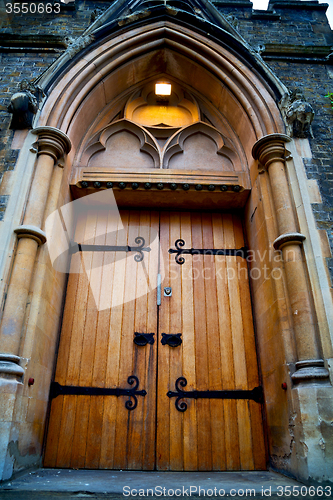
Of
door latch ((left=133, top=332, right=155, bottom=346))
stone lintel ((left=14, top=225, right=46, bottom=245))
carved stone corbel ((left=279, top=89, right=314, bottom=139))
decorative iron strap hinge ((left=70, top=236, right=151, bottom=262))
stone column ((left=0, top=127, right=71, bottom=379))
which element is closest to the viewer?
stone column ((left=0, top=127, right=71, bottom=379))

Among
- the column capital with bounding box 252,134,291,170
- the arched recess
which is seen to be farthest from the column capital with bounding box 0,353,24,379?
the column capital with bounding box 252,134,291,170

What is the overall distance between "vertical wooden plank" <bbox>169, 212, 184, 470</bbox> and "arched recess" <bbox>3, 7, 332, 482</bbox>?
0.76m

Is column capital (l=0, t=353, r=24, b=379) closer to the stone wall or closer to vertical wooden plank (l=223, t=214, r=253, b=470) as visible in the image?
vertical wooden plank (l=223, t=214, r=253, b=470)

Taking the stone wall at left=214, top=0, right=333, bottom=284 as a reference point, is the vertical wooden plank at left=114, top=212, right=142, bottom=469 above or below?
below

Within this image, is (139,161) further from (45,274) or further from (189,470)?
(189,470)

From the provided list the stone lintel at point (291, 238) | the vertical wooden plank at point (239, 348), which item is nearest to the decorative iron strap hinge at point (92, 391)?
the vertical wooden plank at point (239, 348)

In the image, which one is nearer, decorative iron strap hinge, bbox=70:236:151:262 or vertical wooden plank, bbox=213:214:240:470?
vertical wooden plank, bbox=213:214:240:470

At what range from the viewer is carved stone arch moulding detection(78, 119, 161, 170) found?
166 inches

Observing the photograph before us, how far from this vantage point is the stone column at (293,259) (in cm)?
265

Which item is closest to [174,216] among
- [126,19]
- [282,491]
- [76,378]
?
[76,378]

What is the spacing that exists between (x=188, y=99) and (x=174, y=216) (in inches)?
66.6

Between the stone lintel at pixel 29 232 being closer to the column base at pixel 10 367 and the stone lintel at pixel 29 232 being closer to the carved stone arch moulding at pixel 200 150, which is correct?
the column base at pixel 10 367

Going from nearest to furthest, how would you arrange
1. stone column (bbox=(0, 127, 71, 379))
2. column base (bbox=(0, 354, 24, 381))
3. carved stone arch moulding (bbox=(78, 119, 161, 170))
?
column base (bbox=(0, 354, 24, 381)) < stone column (bbox=(0, 127, 71, 379)) < carved stone arch moulding (bbox=(78, 119, 161, 170))

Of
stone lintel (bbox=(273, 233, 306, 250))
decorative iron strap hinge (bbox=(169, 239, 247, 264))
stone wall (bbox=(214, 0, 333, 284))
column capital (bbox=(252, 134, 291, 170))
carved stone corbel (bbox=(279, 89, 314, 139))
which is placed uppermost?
stone wall (bbox=(214, 0, 333, 284))
